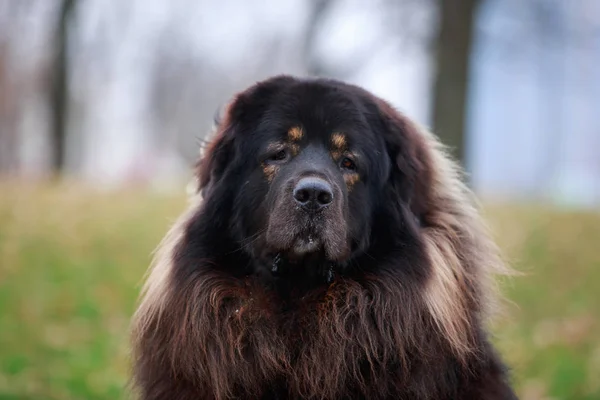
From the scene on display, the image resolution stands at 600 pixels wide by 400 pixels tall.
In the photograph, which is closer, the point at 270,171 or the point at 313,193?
the point at 313,193

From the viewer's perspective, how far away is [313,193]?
3801 millimetres

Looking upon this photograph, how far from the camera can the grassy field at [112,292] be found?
6508 mm

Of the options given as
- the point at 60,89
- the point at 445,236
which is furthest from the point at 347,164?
the point at 60,89

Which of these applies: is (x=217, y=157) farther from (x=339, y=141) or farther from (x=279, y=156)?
(x=339, y=141)

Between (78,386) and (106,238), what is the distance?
4.60 metres

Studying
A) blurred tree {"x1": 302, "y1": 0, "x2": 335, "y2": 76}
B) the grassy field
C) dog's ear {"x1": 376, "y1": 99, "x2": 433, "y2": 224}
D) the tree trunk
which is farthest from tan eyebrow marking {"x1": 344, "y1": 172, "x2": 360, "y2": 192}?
blurred tree {"x1": 302, "y1": 0, "x2": 335, "y2": 76}

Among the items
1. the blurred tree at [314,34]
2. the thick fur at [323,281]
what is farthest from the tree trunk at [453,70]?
the thick fur at [323,281]

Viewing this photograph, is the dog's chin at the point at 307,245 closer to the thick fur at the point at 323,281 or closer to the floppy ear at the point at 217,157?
the thick fur at the point at 323,281

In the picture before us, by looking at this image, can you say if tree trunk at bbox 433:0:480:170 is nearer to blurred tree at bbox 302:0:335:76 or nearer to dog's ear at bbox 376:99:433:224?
blurred tree at bbox 302:0:335:76

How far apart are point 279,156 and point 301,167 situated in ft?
0.86

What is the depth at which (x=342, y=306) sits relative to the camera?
158 inches

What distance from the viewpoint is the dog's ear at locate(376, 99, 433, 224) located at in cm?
423

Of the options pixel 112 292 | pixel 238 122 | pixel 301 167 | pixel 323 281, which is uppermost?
pixel 238 122

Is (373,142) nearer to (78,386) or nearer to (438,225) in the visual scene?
(438,225)
